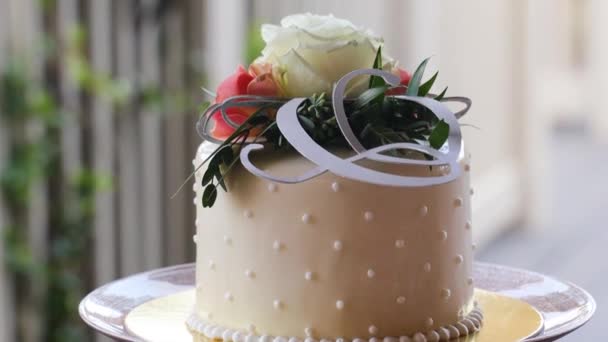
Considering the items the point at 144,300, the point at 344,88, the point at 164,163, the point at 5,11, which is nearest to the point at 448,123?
the point at 344,88

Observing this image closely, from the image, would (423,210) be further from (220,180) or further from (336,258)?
(220,180)

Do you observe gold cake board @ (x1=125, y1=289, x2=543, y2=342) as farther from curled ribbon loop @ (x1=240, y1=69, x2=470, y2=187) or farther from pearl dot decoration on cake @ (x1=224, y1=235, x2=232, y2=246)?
curled ribbon loop @ (x1=240, y1=69, x2=470, y2=187)

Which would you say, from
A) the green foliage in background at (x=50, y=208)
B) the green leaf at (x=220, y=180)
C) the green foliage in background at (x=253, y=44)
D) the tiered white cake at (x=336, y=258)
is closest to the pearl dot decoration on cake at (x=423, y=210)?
the tiered white cake at (x=336, y=258)

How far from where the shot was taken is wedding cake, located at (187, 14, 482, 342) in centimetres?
99

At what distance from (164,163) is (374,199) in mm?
1777

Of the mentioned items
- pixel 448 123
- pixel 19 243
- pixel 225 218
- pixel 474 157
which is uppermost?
pixel 448 123

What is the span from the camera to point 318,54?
1.04m

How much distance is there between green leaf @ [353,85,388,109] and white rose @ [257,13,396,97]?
0.05 m

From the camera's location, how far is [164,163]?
2707 mm

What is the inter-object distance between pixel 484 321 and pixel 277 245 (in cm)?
27

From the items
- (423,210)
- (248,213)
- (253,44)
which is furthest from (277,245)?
(253,44)

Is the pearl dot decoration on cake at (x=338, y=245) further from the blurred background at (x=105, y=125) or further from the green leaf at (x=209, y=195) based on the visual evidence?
the blurred background at (x=105, y=125)

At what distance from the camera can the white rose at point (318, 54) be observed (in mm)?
1029

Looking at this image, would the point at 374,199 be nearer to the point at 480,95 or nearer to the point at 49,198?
the point at 49,198
